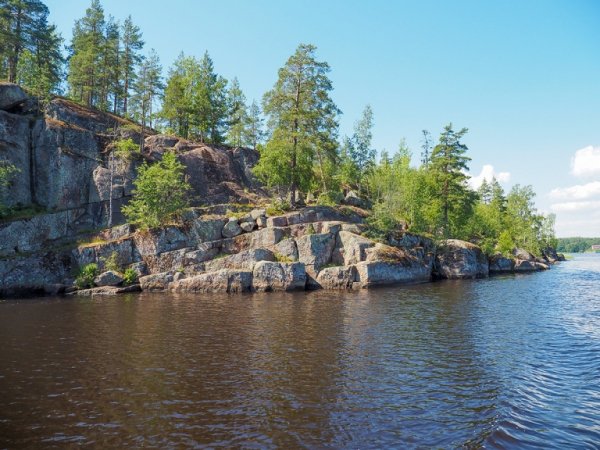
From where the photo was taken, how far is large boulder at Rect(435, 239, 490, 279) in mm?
49750

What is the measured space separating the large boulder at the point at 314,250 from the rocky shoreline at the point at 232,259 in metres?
0.12

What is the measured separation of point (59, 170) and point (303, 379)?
50039 mm

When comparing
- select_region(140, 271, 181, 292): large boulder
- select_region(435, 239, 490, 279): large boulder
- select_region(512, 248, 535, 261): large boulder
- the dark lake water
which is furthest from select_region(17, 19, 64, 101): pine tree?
select_region(512, 248, 535, 261): large boulder

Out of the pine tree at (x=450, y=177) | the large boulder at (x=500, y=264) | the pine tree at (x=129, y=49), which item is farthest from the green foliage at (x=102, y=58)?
the large boulder at (x=500, y=264)

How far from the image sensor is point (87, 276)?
126 ft

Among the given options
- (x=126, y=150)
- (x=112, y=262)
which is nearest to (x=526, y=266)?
(x=112, y=262)

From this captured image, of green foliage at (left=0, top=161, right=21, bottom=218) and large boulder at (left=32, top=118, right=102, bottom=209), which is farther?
large boulder at (left=32, top=118, right=102, bottom=209)

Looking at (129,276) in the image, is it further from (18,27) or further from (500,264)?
(500,264)

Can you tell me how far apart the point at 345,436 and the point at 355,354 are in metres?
6.95

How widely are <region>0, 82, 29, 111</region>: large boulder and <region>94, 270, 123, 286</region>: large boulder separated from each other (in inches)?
1269

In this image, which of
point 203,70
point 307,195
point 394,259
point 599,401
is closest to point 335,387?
point 599,401

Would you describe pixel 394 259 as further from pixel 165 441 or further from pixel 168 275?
pixel 165 441

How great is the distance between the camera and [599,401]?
11.2 metres

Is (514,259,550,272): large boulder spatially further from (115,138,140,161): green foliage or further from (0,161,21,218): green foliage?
(0,161,21,218): green foliage
